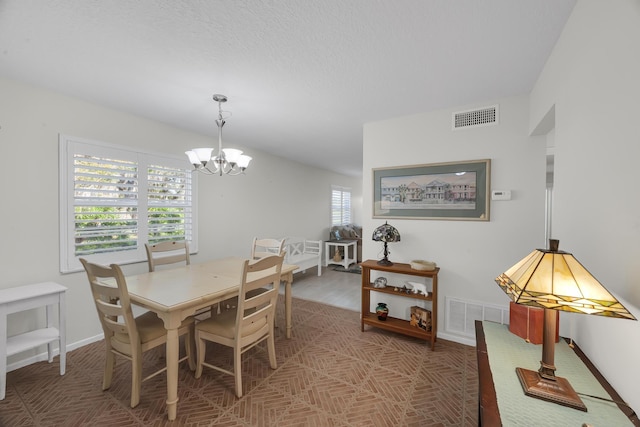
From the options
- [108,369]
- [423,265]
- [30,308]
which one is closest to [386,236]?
[423,265]

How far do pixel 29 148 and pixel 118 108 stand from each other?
863 millimetres

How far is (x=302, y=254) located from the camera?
5441 millimetres

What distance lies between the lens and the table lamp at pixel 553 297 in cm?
84

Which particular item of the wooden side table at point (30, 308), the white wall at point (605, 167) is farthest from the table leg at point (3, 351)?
the white wall at point (605, 167)

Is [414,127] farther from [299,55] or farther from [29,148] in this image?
[29,148]

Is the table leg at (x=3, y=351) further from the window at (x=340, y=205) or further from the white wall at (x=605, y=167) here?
the window at (x=340, y=205)

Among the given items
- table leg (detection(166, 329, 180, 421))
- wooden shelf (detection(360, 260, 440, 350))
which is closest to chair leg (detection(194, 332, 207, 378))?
table leg (detection(166, 329, 180, 421))

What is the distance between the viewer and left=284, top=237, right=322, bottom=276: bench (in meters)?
5.01

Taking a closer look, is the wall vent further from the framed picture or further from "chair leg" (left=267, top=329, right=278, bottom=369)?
"chair leg" (left=267, top=329, right=278, bottom=369)

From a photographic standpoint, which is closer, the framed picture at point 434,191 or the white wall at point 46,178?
the white wall at point 46,178

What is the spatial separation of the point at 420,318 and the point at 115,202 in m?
3.57

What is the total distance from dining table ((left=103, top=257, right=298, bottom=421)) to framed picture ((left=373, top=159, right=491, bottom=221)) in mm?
1463

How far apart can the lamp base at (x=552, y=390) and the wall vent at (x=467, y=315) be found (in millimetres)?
1714

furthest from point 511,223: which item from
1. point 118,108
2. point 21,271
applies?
point 21,271
